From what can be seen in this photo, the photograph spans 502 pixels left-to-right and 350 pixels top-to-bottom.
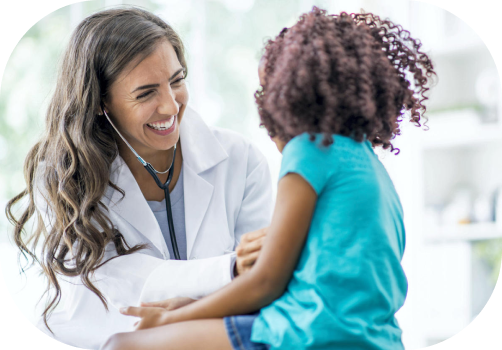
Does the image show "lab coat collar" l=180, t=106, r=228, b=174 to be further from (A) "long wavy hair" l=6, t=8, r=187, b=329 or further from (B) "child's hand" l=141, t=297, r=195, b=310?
(B) "child's hand" l=141, t=297, r=195, b=310

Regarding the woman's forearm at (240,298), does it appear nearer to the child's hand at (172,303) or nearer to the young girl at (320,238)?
the young girl at (320,238)

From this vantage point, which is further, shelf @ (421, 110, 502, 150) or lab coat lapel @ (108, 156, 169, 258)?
shelf @ (421, 110, 502, 150)

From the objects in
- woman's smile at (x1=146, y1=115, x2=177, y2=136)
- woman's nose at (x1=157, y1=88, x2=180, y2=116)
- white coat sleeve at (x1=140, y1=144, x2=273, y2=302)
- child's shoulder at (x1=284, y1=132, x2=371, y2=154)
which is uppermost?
woman's nose at (x1=157, y1=88, x2=180, y2=116)

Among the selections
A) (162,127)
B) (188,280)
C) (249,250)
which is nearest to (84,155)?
(162,127)

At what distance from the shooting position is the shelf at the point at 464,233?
2720 mm

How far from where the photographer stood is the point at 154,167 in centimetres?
173

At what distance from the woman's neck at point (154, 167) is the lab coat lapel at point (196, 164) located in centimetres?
7

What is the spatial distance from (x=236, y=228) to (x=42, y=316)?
704mm

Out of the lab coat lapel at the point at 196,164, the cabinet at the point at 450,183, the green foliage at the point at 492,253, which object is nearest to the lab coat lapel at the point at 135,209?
the lab coat lapel at the point at 196,164

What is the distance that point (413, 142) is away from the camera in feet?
9.50

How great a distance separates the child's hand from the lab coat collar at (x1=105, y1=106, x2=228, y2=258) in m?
0.38

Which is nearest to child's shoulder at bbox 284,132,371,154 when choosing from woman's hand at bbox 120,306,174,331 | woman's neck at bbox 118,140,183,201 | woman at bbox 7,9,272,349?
woman's hand at bbox 120,306,174,331

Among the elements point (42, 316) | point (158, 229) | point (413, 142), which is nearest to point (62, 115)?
point (158, 229)

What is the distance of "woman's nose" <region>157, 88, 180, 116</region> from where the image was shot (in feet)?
4.96
